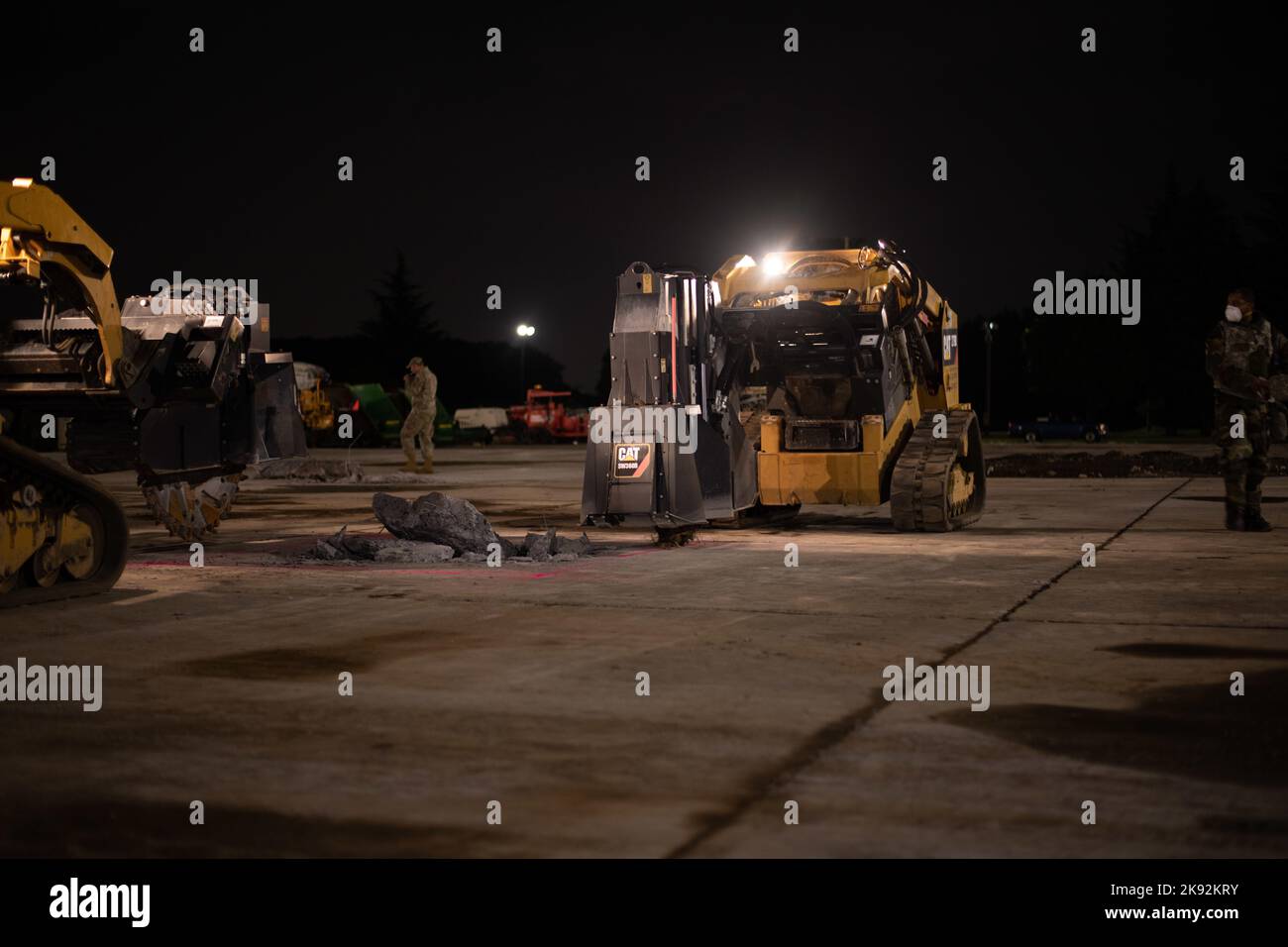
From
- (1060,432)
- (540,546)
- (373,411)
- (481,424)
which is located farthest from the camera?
(481,424)

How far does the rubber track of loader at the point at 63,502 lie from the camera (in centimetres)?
1049

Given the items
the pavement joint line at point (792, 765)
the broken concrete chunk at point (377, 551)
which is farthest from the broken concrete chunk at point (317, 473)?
the pavement joint line at point (792, 765)

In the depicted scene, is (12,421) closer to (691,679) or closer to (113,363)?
(113,363)

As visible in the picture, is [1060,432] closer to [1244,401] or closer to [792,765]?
[1244,401]

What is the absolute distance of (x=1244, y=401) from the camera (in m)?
16.2

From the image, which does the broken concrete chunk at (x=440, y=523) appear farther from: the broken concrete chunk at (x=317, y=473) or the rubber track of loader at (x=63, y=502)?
the broken concrete chunk at (x=317, y=473)

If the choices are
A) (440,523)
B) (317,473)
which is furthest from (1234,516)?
(317,473)

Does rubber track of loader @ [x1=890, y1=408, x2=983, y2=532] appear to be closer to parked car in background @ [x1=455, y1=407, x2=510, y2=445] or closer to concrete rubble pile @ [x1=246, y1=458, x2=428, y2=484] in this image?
concrete rubble pile @ [x1=246, y1=458, x2=428, y2=484]

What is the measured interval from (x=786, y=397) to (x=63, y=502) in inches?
351

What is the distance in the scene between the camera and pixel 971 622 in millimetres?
9477

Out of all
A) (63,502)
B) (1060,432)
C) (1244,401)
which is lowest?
(63,502)

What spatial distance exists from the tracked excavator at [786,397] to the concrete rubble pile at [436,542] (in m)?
0.67
